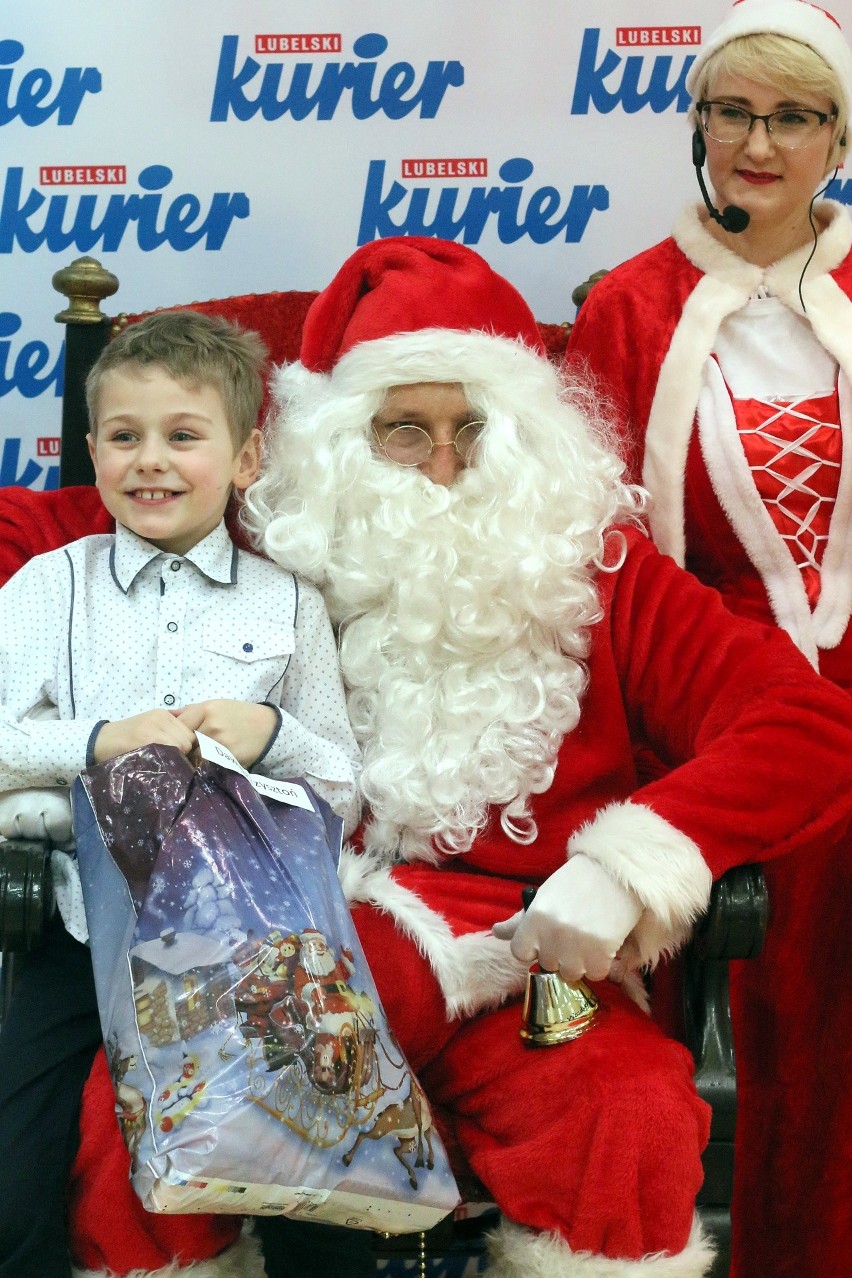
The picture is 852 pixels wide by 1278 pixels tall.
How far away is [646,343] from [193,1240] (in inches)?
60.2

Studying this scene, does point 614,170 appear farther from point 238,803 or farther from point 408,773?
point 238,803

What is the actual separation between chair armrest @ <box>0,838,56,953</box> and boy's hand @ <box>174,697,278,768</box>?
0.25m

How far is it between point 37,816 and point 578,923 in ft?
2.28

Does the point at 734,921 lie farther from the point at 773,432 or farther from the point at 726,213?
the point at 726,213

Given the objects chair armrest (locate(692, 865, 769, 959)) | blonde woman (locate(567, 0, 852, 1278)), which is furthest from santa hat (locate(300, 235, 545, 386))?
chair armrest (locate(692, 865, 769, 959))

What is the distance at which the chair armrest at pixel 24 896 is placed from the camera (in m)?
1.76

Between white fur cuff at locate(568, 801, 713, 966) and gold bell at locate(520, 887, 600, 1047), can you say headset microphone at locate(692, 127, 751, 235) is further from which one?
gold bell at locate(520, 887, 600, 1047)

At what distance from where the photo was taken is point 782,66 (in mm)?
2264

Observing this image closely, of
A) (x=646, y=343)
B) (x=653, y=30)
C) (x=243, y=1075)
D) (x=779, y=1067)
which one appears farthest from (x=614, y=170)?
(x=243, y=1075)

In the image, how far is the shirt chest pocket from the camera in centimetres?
205

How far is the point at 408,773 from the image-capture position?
80.0 inches

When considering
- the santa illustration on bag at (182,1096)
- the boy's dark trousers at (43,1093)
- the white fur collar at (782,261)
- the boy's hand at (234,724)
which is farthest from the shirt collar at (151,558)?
the white fur collar at (782,261)

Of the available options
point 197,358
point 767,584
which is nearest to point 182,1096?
point 197,358

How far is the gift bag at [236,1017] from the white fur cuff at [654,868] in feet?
1.08
